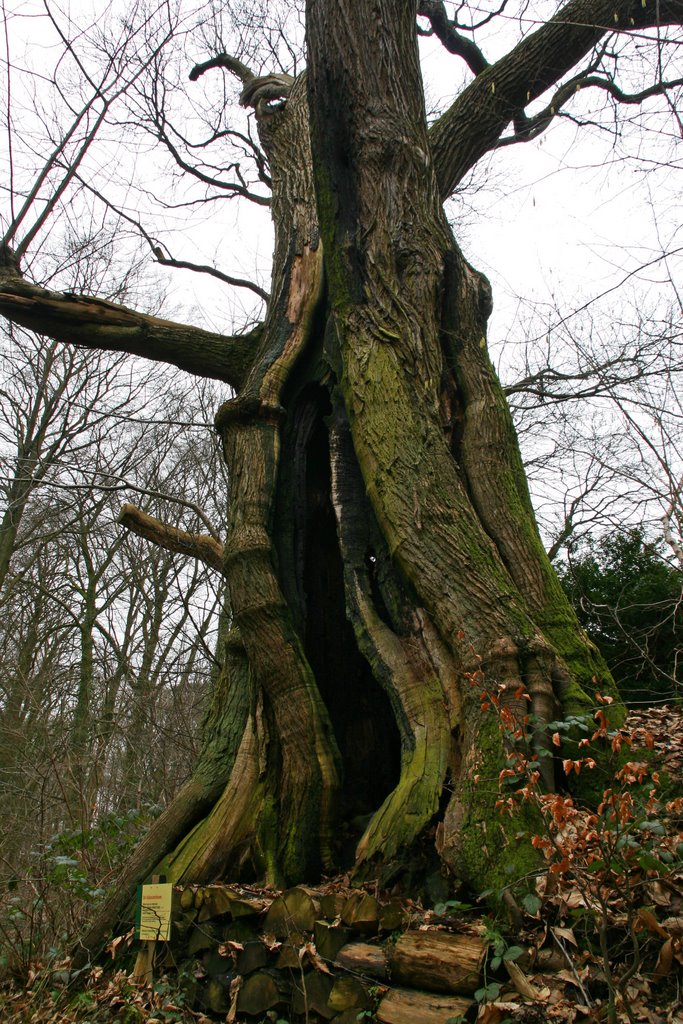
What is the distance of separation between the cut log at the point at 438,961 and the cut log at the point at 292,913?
54 centimetres

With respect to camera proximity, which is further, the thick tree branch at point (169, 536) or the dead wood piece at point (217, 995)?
the thick tree branch at point (169, 536)

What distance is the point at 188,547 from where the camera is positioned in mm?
6426

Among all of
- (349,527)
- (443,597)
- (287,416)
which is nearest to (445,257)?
(287,416)

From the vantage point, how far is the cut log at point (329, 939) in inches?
121

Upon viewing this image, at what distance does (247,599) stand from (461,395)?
6.41ft

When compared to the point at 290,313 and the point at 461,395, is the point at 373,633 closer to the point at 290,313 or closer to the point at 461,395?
the point at 461,395

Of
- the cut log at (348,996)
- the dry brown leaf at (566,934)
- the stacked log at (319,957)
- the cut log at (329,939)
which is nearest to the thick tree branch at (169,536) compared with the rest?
the stacked log at (319,957)

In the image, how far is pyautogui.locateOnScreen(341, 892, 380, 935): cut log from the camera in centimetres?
304

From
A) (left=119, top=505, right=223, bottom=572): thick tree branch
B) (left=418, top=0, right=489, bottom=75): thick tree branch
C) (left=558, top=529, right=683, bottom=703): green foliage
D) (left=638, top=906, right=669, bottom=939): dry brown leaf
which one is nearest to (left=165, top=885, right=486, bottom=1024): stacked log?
(left=638, top=906, right=669, bottom=939): dry brown leaf

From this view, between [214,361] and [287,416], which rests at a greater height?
[214,361]

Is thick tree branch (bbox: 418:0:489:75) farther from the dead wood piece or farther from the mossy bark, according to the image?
the dead wood piece

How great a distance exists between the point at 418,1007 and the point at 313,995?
1.95ft

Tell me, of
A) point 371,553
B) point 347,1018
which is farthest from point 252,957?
point 371,553

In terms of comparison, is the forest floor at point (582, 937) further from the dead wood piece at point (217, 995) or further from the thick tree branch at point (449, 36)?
the thick tree branch at point (449, 36)
